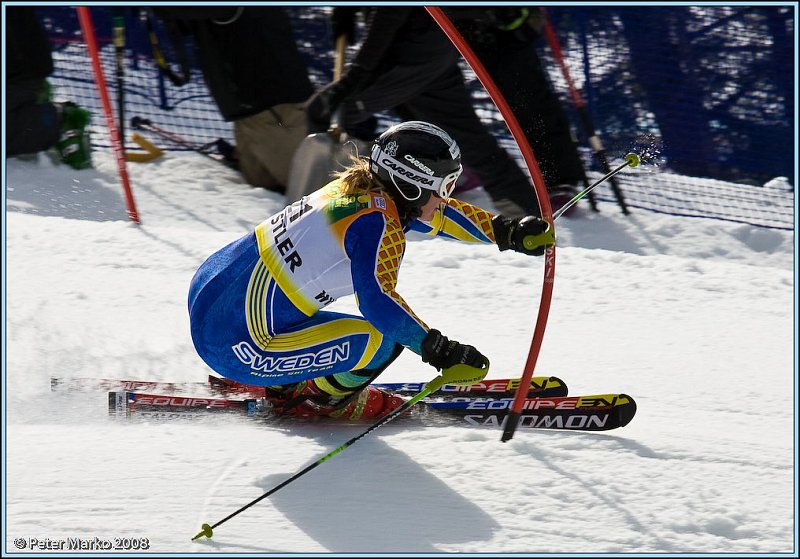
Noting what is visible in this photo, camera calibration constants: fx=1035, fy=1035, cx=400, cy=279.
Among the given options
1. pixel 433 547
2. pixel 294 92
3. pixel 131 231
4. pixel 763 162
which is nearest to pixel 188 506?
pixel 433 547

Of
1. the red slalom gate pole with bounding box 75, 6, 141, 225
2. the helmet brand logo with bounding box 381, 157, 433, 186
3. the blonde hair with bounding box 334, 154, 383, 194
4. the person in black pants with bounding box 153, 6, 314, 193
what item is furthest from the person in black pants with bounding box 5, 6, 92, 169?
the helmet brand logo with bounding box 381, 157, 433, 186

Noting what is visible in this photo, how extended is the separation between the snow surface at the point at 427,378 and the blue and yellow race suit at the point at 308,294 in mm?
333

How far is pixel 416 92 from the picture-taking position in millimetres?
6527

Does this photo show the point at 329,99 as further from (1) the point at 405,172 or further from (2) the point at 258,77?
(1) the point at 405,172

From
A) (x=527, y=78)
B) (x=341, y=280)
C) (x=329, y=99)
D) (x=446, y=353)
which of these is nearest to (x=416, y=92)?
(x=329, y=99)

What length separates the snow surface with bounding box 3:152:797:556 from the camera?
3432 mm

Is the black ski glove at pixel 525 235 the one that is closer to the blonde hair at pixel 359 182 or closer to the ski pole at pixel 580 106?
A: the blonde hair at pixel 359 182

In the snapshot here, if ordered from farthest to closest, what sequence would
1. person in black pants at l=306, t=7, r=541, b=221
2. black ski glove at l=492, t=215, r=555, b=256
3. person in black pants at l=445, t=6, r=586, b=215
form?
person in black pants at l=445, t=6, r=586, b=215 → person in black pants at l=306, t=7, r=541, b=221 → black ski glove at l=492, t=215, r=555, b=256

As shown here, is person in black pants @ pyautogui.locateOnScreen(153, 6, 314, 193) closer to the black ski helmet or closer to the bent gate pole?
the bent gate pole

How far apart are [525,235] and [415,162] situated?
2.13 ft

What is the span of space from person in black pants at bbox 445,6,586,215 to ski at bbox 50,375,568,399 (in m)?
2.16

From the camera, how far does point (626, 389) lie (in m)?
4.76

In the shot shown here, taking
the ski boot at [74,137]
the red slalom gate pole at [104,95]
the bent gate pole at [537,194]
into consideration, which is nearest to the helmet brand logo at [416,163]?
the bent gate pole at [537,194]

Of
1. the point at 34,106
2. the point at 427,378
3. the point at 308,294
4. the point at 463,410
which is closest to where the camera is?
the point at 308,294
